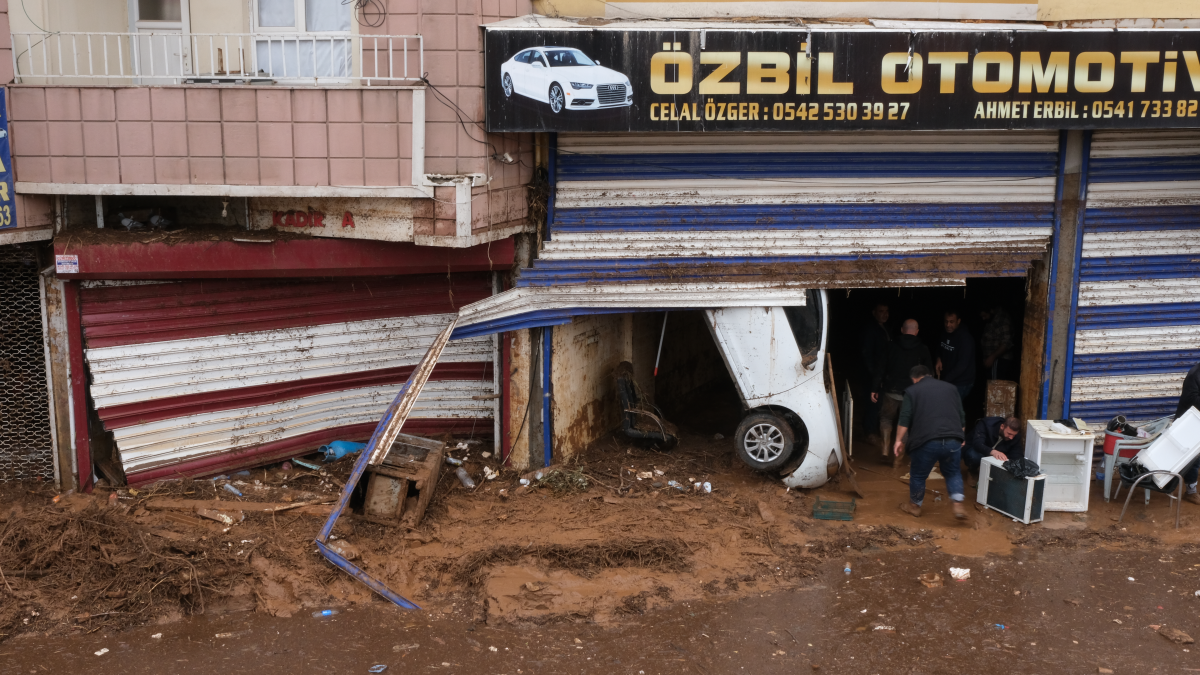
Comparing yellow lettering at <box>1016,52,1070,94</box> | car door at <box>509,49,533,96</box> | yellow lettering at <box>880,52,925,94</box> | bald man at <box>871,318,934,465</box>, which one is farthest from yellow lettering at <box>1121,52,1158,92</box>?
car door at <box>509,49,533,96</box>

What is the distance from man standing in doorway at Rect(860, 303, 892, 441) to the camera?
10758mm

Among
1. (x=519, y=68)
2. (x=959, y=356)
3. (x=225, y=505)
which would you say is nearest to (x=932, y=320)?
(x=959, y=356)

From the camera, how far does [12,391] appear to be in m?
9.03

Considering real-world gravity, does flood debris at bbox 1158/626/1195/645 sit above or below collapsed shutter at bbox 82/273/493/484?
below

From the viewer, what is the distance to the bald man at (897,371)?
1029cm

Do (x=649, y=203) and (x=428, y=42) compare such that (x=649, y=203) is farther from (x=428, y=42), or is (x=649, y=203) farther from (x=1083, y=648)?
(x=1083, y=648)

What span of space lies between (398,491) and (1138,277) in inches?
279

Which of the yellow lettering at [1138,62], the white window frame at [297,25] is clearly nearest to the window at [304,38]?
the white window frame at [297,25]

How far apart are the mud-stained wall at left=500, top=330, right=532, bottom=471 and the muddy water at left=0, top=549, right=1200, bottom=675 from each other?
2.67 metres

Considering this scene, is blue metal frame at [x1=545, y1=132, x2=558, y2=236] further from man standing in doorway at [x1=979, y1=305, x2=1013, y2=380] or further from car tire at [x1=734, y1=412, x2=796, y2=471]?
man standing in doorway at [x1=979, y1=305, x2=1013, y2=380]

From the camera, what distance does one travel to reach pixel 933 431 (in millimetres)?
8539

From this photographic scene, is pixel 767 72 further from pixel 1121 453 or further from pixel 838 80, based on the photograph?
pixel 1121 453

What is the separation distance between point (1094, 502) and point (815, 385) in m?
2.72

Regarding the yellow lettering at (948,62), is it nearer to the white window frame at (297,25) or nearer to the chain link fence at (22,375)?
the white window frame at (297,25)
